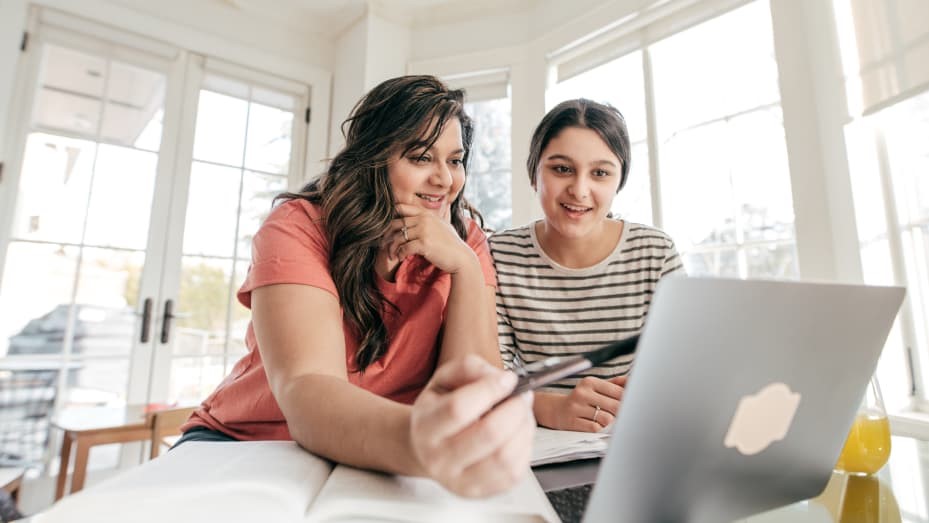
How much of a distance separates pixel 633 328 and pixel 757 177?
1255 millimetres

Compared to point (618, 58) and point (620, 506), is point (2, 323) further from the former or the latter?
point (618, 58)

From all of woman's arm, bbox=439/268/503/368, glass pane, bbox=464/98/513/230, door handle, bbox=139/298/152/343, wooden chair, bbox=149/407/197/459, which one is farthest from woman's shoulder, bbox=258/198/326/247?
door handle, bbox=139/298/152/343

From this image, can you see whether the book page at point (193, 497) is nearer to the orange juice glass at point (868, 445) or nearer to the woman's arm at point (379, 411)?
the woman's arm at point (379, 411)

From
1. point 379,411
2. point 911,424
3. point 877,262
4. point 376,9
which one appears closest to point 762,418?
point 379,411

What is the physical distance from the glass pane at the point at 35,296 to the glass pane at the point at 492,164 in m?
2.12

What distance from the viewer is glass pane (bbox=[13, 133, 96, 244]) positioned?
2242mm

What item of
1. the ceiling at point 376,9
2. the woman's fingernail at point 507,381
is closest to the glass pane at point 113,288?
the ceiling at point 376,9

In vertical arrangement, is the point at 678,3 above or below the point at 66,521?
above

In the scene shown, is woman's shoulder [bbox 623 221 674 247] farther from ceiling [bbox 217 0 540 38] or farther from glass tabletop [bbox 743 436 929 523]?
ceiling [bbox 217 0 540 38]

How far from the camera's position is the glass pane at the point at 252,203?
2854mm

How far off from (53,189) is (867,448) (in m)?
3.11

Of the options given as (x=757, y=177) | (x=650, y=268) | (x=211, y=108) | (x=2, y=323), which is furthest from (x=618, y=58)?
(x=2, y=323)

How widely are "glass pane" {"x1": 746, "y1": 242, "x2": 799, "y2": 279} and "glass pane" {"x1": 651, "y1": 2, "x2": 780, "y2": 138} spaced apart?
584 mm

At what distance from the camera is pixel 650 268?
42.2 inches
